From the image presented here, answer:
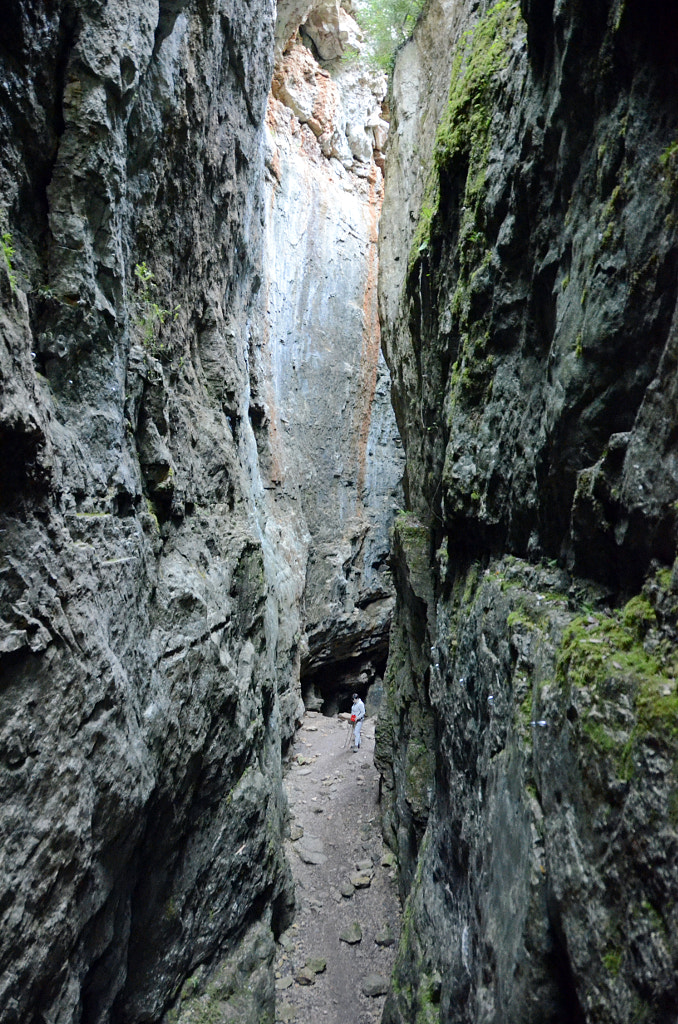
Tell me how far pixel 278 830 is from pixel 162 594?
5401mm

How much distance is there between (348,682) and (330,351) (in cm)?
1132

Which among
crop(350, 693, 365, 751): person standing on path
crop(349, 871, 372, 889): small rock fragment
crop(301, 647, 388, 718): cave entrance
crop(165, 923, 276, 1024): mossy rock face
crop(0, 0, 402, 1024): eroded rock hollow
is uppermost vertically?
crop(0, 0, 402, 1024): eroded rock hollow

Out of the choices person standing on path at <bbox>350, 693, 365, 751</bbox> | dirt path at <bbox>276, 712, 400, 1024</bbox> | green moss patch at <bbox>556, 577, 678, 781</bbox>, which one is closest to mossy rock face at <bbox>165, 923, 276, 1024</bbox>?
dirt path at <bbox>276, 712, 400, 1024</bbox>

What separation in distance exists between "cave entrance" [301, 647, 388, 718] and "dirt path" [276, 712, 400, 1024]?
5.50 metres

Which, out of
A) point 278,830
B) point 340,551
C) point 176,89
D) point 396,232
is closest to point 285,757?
point 278,830

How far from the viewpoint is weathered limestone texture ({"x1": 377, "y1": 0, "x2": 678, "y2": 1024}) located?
238 cm

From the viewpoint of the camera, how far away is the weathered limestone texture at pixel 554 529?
2385 millimetres

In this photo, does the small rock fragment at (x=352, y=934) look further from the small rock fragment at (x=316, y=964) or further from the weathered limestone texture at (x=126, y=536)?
the weathered limestone texture at (x=126, y=536)

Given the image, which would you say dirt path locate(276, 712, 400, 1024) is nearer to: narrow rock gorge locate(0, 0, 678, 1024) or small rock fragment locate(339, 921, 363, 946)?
small rock fragment locate(339, 921, 363, 946)

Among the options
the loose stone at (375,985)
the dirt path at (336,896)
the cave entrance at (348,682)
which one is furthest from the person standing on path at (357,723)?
the loose stone at (375,985)

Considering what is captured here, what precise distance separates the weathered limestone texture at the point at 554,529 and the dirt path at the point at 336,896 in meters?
1.61

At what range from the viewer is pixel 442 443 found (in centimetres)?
651

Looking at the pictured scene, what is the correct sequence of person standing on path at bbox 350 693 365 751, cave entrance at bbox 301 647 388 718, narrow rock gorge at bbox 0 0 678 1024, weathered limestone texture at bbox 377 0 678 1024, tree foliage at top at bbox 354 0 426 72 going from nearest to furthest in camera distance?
1. weathered limestone texture at bbox 377 0 678 1024
2. narrow rock gorge at bbox 0 0 678 1024
3. tree foliage at top at bbox 354 0 426 72
4. person standing on path at bbox 350 693 365 751
5. cave entrance at bbox 301 647 388 718

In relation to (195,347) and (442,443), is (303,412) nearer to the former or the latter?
(195,347)
